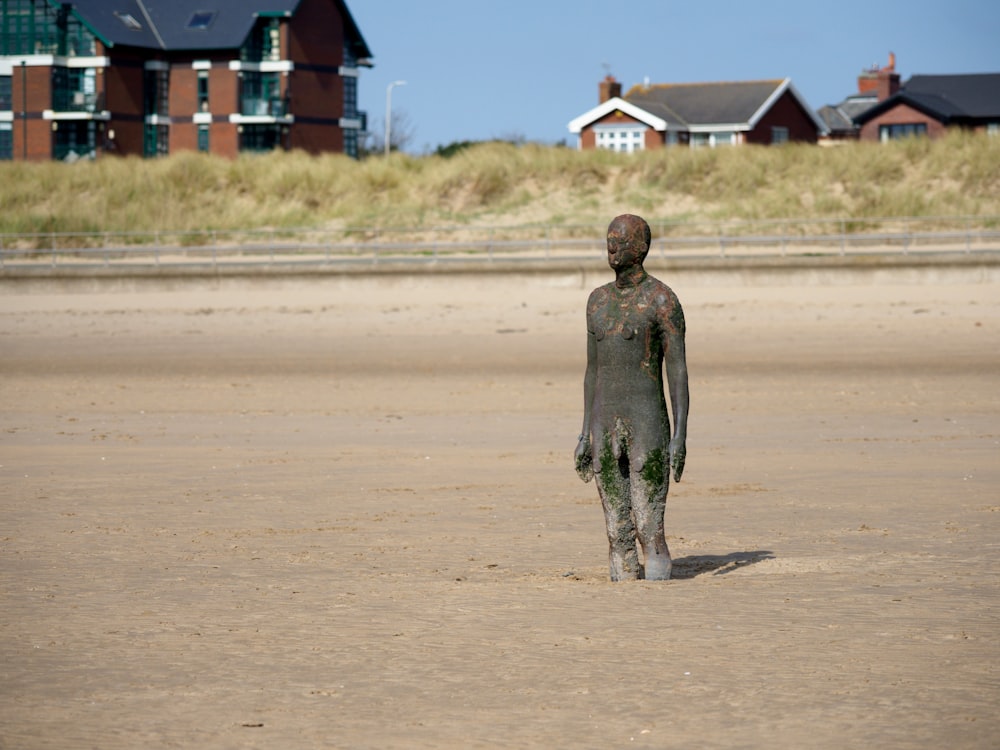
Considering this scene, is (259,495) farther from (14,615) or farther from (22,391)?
(22,391)

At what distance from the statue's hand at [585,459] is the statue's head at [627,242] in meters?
0.96

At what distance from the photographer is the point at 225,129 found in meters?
68.4

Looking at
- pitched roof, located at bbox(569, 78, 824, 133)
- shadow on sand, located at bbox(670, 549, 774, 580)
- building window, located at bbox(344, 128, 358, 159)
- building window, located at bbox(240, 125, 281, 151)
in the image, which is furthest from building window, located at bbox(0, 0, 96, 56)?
shadow on sand, located at bbox(670, 549, 774, 580)

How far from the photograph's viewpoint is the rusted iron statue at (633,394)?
25.9 feet

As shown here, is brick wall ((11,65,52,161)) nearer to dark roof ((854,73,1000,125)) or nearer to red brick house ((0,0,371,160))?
red brick house ((0,0,371,160))

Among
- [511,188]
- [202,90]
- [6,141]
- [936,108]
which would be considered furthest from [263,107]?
[936,108]

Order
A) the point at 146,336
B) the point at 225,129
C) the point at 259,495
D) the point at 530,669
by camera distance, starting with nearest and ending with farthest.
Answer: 1. the point at 530,669
2. the point at 259,495
3. the point at 146,336
4. the point at 225,129

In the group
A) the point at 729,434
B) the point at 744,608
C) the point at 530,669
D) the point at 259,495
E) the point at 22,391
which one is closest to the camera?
the point at 530,669

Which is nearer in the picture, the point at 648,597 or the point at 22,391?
the point at 648,597

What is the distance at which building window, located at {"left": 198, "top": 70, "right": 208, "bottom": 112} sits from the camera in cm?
6875

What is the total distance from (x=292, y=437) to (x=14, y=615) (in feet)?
27.3

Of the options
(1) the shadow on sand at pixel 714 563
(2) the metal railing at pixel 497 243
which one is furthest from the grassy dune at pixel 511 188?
(1) the shadow on sand at pixel 714 563

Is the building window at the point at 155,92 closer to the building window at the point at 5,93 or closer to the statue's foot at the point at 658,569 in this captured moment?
the building window at the point at 5,93

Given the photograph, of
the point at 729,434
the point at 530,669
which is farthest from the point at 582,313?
the point at 530,669
